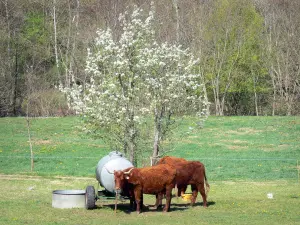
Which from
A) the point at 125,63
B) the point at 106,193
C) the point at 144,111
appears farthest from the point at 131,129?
the point at 106,193

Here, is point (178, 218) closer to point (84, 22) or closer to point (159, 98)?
point (159, 98)

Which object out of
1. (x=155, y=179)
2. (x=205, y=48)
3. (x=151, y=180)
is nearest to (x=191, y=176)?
(x=155, y=179)

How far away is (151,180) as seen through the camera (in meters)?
18.5

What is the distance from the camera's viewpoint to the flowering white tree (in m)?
24.5

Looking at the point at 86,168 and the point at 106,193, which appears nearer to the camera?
the point at 106,193

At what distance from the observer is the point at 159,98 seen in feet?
83.7

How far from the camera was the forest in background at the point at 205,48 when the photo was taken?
59938 millimetres

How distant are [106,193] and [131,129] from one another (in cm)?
517

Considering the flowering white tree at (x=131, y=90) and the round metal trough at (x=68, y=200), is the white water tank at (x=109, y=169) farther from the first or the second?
the flowering white tree at (x=131, y=90)

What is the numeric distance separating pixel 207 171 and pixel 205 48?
3149cm

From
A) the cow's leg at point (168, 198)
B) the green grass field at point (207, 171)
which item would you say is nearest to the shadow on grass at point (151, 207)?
the green grass field at point (207, 171)

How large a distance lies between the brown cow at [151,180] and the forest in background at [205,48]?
127ft

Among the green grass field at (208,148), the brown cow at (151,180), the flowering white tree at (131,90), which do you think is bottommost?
the green grass field at (208,148)

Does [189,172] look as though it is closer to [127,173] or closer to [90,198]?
[127,173]
